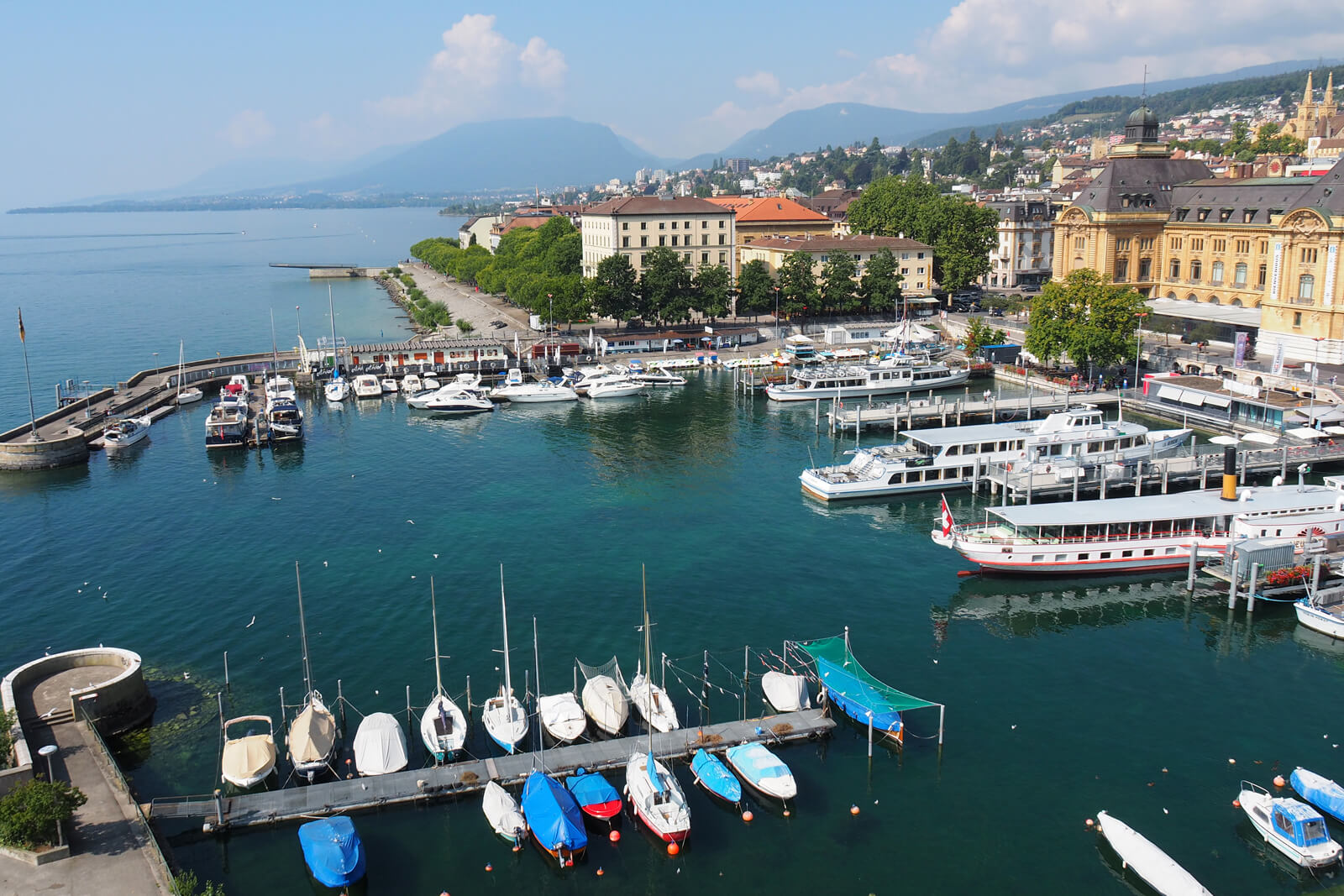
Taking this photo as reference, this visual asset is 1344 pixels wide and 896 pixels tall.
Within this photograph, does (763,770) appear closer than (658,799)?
No

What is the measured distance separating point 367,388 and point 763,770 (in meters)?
66.4

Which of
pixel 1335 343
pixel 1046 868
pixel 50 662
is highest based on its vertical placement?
pixel 1335 343

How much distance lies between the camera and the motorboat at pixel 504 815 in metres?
28.6

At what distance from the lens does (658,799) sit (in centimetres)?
2912

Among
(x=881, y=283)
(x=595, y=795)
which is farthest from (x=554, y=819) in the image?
(x=881, y=283)

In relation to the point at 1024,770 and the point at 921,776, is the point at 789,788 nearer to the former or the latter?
the point at 921,776

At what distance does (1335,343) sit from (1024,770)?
62.6 m

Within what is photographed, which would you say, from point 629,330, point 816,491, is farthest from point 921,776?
point 629,330

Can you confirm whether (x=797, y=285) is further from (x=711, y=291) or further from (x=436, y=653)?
(x=436, y=653)

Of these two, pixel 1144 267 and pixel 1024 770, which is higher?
pixel 1144 267

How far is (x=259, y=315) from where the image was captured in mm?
155875

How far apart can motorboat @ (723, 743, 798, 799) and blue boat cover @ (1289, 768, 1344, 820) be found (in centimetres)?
1490

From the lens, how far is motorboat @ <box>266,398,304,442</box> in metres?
72.6

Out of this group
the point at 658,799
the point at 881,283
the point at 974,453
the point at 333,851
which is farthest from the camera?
the point at 881,283
